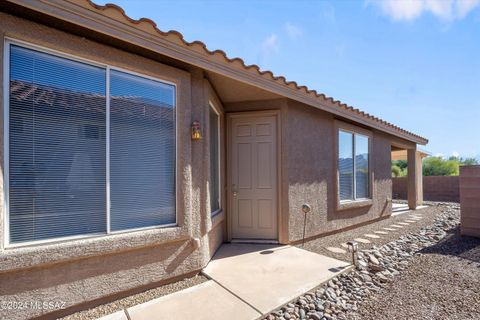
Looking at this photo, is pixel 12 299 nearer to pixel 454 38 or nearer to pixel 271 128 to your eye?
pixel 271 128

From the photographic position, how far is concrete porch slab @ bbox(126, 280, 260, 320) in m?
3.07

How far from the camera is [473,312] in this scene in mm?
3340

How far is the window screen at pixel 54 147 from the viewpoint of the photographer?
2.81 m

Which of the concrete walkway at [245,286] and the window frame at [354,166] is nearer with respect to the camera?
the concrete walkway at [245,286]

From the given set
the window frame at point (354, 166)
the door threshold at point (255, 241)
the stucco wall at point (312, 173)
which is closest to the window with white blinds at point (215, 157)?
the door threshold at point (255, 241)

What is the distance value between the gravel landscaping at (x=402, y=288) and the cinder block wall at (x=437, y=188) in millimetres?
13844

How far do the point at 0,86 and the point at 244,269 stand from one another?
4.20m

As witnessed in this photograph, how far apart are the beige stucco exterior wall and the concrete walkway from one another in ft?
1.36

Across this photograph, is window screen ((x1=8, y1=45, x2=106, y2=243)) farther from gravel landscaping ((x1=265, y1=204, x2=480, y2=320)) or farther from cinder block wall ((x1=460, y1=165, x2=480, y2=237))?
cinder block wall ((x1=460, y1=165, x2=480, y2=237))

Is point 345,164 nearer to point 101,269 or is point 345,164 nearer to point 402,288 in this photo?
point 402,288

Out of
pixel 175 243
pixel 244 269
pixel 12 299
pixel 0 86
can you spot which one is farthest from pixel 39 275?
pixel 244 269

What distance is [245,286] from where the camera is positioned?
3842mm

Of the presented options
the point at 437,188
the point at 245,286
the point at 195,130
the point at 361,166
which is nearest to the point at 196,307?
the point at 245,286

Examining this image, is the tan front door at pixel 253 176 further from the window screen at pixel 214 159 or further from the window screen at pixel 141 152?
the window screen at pixel 141 152
